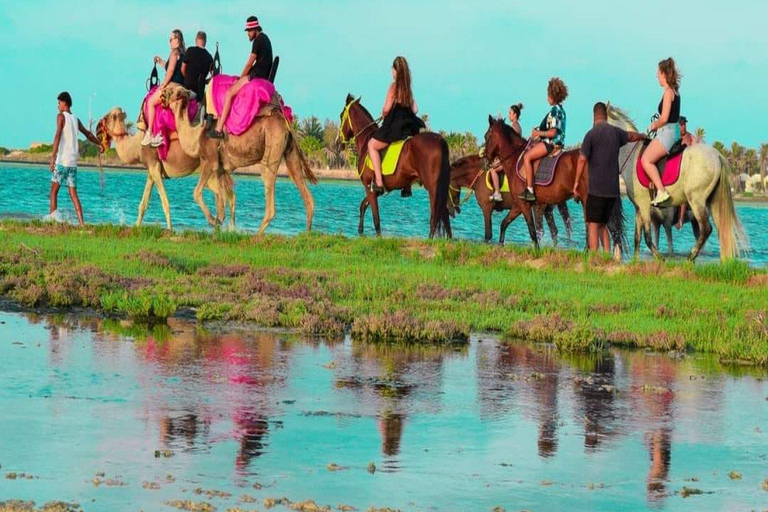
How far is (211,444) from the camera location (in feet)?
25.2

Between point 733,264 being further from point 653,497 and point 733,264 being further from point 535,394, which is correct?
point 653,497

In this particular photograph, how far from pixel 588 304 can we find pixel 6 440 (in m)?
7.91

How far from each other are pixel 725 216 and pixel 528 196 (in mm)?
3442

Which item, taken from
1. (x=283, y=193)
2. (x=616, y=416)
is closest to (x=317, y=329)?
(x=616, y=416)

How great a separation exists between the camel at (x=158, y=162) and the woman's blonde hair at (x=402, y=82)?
3234 millimetres

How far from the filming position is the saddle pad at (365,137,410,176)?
75.9 feet

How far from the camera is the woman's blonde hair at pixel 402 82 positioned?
2202cm

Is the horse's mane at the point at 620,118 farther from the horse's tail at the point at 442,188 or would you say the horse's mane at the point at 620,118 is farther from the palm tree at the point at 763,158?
the palm tree at the point at 763,158

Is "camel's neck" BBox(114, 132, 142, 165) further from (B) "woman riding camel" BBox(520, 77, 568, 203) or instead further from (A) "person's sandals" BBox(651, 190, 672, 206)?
(A) "person's sandals" BBox(651, 190, 672, 206)

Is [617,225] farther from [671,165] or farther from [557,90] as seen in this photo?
[557,90]

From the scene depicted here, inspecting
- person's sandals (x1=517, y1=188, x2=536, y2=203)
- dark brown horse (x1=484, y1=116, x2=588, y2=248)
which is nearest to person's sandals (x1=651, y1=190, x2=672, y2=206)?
dark brown horse (x1=484, y1=116, x2=588, y2=248)

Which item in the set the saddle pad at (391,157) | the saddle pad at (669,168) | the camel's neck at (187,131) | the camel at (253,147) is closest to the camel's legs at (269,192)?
the camel at (253,147)

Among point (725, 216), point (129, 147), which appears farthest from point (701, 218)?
point (129, 147)

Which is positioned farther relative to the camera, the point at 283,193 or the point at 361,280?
the point at 283,193
